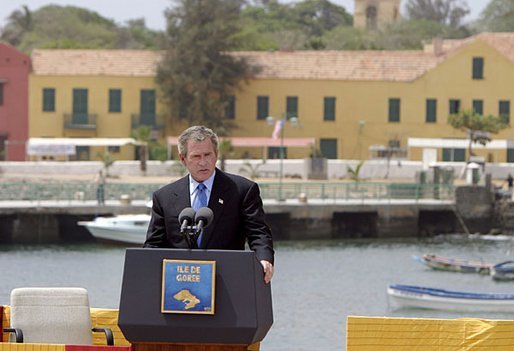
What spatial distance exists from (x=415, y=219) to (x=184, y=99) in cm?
1688

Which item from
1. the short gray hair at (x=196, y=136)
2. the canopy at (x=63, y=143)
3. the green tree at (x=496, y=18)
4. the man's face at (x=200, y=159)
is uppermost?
the green tree at (x=496, y=18)

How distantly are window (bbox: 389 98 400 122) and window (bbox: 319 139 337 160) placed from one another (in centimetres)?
287

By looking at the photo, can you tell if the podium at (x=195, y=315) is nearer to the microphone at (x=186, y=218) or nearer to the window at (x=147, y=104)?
the microphone at (x=186, y=218)

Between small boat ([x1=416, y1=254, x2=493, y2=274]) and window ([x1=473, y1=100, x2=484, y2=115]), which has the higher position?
window ([x1=473, y1=100, x2=484, y2=115])

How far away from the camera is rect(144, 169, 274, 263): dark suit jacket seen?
912 cm

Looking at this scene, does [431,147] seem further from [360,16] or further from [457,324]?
[360,16]

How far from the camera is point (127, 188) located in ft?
198

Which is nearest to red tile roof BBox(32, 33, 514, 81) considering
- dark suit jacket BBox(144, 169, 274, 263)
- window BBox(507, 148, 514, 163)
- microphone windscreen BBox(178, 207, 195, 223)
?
window BBox(507, 148, 514, 163)

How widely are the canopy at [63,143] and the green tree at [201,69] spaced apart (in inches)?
135

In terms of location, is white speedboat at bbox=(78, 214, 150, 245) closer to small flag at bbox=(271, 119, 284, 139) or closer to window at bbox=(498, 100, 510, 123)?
small flag at bbox=(271, 119, 284, 139)

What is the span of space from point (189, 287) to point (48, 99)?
228 feet

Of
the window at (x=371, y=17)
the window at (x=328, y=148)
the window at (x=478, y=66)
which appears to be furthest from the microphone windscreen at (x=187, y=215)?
the window at (x=371, y=17)

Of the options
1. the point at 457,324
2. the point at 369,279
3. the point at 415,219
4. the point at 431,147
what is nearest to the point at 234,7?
the point at 431,147

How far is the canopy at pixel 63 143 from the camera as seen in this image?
7194 cm
